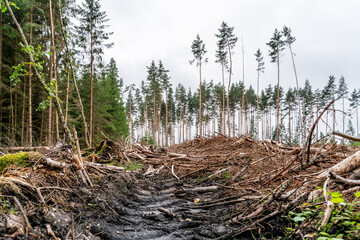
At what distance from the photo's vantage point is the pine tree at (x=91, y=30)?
49.9ft

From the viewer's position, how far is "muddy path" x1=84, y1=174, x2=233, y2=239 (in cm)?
281

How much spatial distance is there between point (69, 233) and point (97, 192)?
1.66 meters

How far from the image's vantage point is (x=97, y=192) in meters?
3.85

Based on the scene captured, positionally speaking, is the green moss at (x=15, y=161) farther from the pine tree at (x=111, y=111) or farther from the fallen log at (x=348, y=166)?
the pine tree at (x=111, y=111)

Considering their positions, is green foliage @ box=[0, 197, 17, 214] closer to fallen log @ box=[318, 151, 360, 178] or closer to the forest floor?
the forest floor

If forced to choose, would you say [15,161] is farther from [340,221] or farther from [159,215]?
[340,221]

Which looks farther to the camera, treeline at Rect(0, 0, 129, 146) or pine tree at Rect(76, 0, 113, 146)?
pine tree at Rect(76, 0, 113, 146)

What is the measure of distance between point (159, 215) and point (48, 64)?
15.2 metres

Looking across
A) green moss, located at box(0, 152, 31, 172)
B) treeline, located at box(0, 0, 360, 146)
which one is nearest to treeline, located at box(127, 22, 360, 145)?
treeline, located at box(0, 0, 360, 146)

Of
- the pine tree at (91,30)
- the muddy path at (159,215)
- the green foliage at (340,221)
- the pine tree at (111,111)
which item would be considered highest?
the pine tree at (91,30)

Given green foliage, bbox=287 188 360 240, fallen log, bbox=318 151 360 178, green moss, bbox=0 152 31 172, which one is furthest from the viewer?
green moss, bbox=0 152 31 172

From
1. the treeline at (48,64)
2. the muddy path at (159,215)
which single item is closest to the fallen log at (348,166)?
the muddy path at (159,215)

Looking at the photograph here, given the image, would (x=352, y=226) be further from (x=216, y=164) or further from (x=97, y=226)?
(x=216, y=164)

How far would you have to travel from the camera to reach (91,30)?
15602mm
